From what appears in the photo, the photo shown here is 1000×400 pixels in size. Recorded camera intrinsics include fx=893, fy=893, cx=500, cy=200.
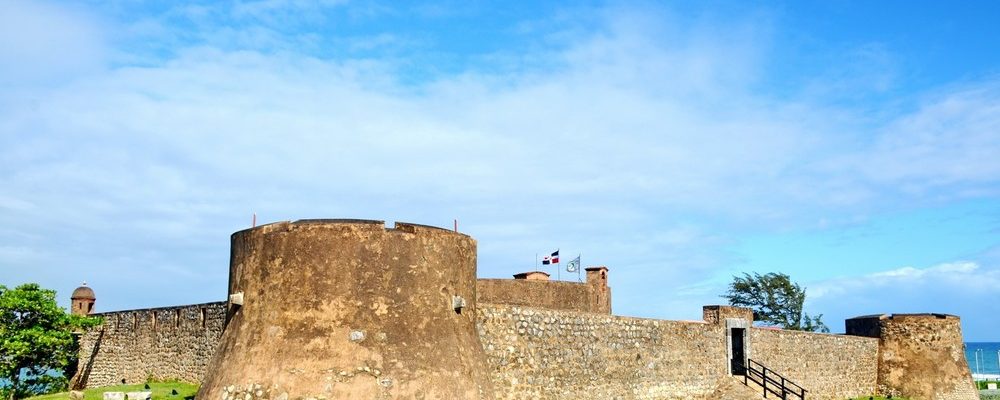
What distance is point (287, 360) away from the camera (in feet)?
39.4

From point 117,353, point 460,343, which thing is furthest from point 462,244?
point 117,353

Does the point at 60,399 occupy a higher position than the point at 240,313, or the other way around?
the point at 240,313

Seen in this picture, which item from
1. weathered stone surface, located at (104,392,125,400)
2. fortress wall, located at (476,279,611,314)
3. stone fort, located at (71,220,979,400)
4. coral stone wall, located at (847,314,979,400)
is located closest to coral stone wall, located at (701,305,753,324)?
stone fort, located at (71,220,979,400)

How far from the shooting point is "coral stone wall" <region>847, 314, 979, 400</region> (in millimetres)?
33094

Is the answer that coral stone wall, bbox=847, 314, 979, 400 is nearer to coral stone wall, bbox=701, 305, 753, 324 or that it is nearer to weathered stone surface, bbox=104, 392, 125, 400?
coral stone wall, bbox=701, 305, 753, 324

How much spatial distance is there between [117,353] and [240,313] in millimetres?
16643

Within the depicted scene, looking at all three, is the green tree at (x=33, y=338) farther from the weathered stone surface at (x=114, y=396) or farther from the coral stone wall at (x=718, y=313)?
the coral stone wall at (x=718, y=313)

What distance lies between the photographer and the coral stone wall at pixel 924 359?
3309 centimetres

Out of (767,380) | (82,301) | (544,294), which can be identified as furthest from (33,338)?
(767,380)

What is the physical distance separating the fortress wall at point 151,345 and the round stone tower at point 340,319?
9014 millimetres

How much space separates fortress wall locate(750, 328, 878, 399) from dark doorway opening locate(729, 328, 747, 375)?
35 centimetres

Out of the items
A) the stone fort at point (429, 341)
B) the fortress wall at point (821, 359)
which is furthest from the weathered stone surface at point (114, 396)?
the fortress wall at point (821, 359)

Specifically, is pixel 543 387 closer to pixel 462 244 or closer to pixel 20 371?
pixel 462 244

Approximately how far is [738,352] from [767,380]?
1.64 meters
